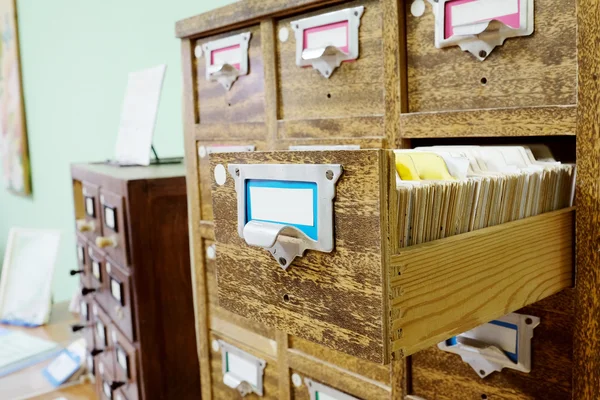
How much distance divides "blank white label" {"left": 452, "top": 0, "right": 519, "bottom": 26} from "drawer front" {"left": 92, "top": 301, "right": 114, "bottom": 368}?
136cm

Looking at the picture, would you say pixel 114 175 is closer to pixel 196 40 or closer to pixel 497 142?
pixel 196 40

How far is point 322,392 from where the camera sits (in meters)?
1.14

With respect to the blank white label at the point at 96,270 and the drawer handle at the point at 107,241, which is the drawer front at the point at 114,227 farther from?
the blank white label at the point at 96,270

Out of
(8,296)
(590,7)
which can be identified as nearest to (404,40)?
(590,7)

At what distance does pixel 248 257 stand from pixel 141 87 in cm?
135

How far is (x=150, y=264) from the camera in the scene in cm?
157

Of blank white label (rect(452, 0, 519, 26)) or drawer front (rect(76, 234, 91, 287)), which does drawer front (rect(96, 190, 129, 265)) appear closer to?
drawer front (rect(76, 234, 91, 287))

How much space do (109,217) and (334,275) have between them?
115cm

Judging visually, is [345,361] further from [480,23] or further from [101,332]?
[101,332]

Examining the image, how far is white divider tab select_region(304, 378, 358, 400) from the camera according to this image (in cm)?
111

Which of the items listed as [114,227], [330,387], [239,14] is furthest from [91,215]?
[330,387]

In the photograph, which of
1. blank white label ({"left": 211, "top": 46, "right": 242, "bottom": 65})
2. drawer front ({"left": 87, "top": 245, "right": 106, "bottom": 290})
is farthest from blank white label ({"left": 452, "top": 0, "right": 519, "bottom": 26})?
drawer front ({"left": 87, "top": 245, "right": 106, "bottom": 290})

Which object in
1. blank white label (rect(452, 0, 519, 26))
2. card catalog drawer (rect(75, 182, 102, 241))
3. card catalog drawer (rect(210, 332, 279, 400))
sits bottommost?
card catalog drawer (rect(210, 332, 279, 400))

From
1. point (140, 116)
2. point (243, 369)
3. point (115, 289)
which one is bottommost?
point (243, 369)
